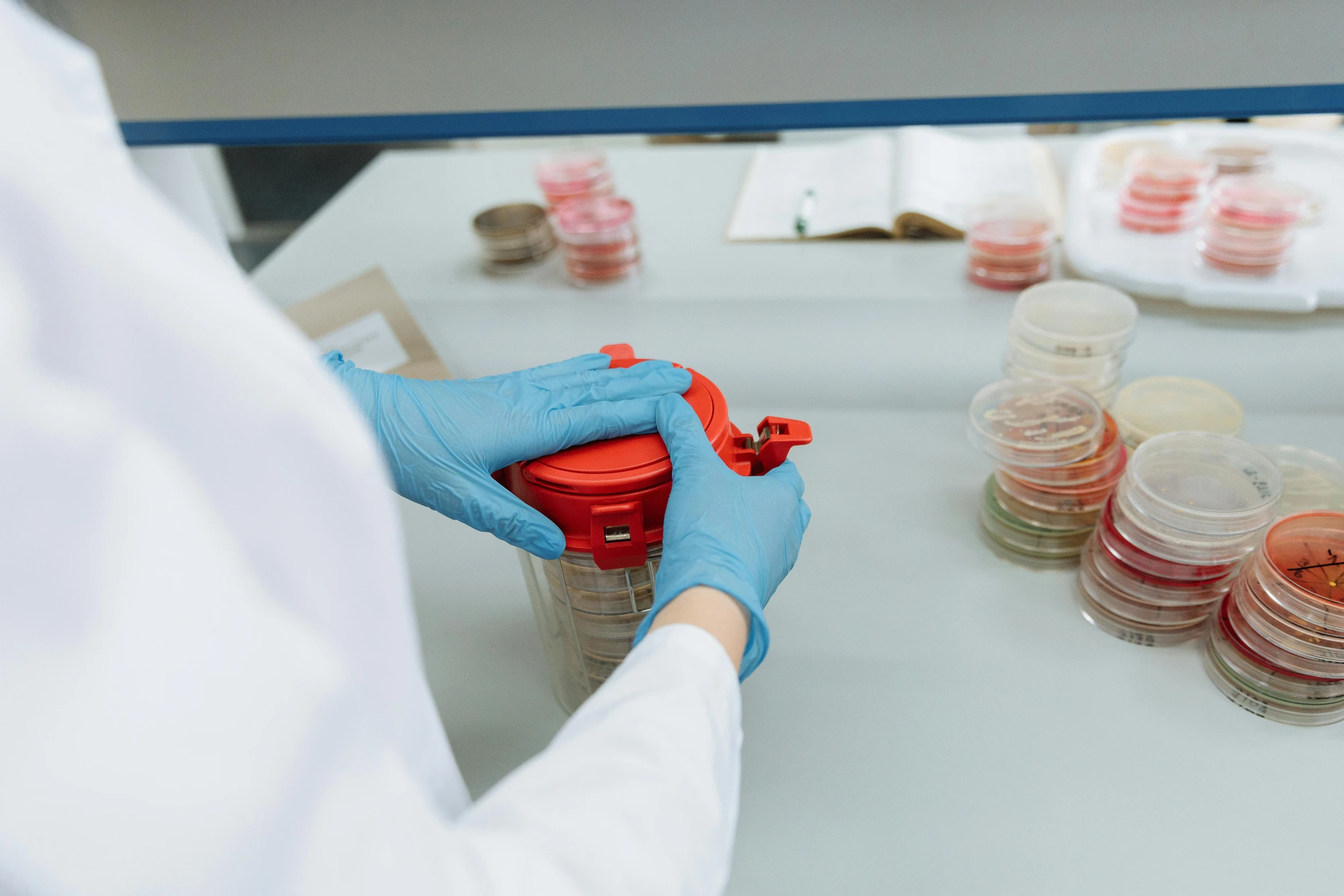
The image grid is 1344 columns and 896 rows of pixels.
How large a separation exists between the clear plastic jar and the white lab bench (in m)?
0.08

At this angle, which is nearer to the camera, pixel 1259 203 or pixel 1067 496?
pixel 1067 496

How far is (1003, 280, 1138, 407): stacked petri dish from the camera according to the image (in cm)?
102

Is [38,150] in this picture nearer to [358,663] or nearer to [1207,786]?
[358,663]

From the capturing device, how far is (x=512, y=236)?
59.4 inches

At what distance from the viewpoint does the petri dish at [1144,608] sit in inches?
32.4

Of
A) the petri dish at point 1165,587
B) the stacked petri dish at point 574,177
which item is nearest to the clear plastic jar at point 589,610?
the petri dish at point 1165,587

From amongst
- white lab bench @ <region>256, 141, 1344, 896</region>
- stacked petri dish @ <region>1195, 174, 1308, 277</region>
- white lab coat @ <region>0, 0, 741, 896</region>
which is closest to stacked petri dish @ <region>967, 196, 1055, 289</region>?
white lab bench @ <region>256, 141, 1344, 896</region>

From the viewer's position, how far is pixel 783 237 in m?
1.55

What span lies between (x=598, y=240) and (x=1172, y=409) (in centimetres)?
88

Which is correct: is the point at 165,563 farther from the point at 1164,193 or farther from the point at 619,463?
the point at 1164,193

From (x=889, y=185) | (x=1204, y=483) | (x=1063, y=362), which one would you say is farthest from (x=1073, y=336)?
(x=889, y=185)

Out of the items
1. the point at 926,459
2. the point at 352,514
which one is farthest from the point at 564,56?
the point at 352,514

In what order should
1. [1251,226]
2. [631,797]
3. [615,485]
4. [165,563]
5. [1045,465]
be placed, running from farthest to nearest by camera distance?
[1251,226] < [1045,465] < [615,485] < [631,797] < [165,563]

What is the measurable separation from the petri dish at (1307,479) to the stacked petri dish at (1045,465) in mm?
157
